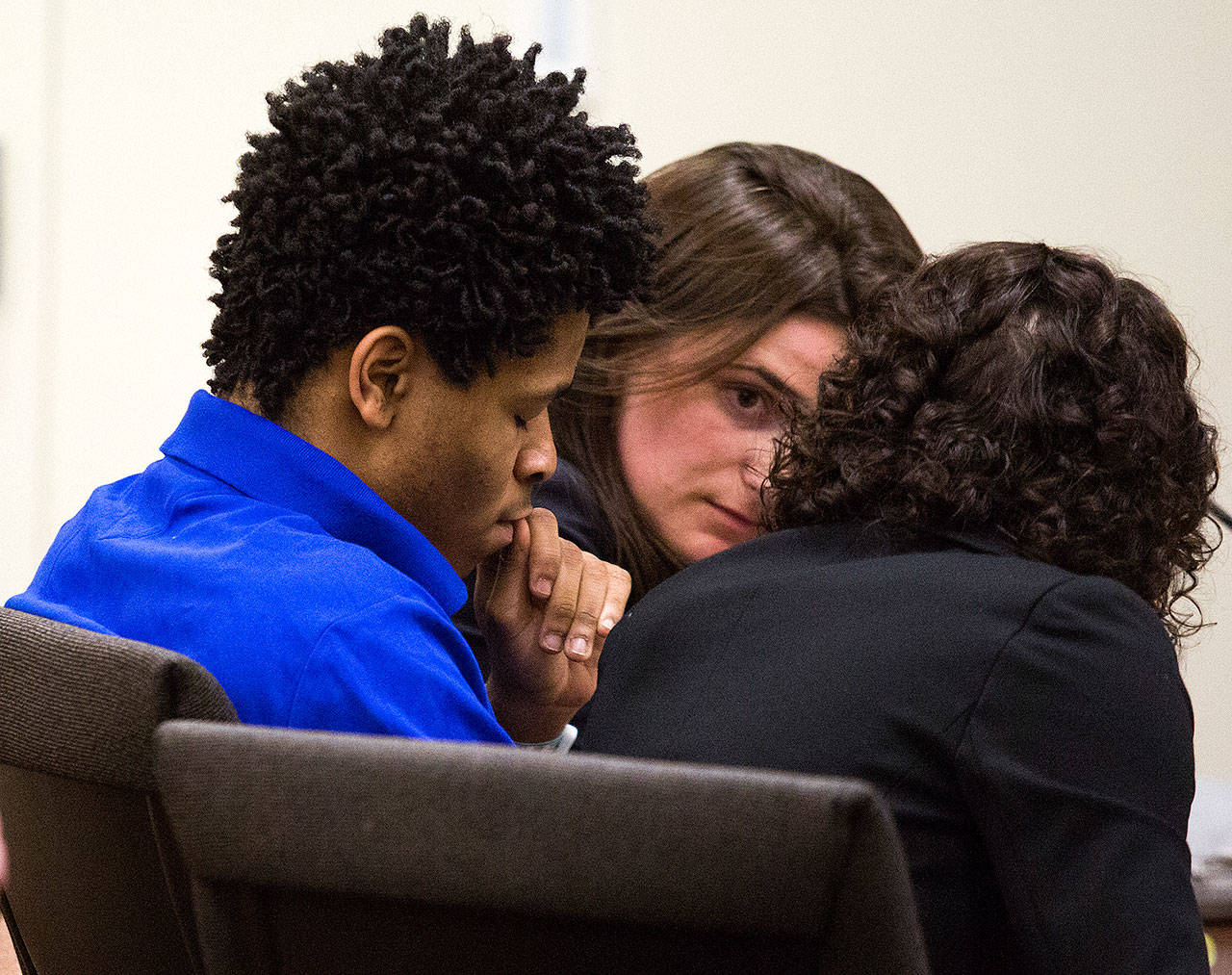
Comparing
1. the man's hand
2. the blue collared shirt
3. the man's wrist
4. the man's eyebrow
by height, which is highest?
the blue collared shirt

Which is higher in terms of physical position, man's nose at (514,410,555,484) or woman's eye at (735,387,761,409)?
man's nose at (514,410,555,484)

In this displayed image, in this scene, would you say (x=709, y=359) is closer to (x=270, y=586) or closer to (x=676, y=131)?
(x=270, y=586)

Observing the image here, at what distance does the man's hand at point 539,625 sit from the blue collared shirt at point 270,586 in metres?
0.30

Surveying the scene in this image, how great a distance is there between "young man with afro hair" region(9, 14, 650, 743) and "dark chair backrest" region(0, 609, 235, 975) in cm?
11

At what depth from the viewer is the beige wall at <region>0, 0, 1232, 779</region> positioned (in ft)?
7.70

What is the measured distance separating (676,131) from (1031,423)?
5.34 ft

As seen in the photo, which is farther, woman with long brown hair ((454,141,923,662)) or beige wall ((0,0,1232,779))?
beige wall ((0,0,1232,779))

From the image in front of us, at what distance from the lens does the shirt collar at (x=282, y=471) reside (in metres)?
0.84

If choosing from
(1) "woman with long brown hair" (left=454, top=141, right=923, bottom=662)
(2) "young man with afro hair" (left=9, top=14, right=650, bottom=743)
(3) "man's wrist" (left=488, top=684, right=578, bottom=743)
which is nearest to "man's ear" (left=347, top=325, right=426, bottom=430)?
(2) "young man with afro hair" (left=9, top=14, right=650, bottom=743)

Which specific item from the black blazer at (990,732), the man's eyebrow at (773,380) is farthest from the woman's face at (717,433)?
the black blazer at (990,732)

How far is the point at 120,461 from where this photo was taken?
2404 mm

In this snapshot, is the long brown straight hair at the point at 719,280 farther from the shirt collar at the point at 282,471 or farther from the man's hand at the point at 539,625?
the shirt collar at the point at 282,471

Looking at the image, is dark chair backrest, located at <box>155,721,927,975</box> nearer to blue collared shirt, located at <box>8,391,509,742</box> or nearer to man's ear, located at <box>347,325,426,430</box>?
blue collared shirt, located at <box>8,391,509,742</box>

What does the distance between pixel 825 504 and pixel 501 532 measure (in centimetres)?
27
